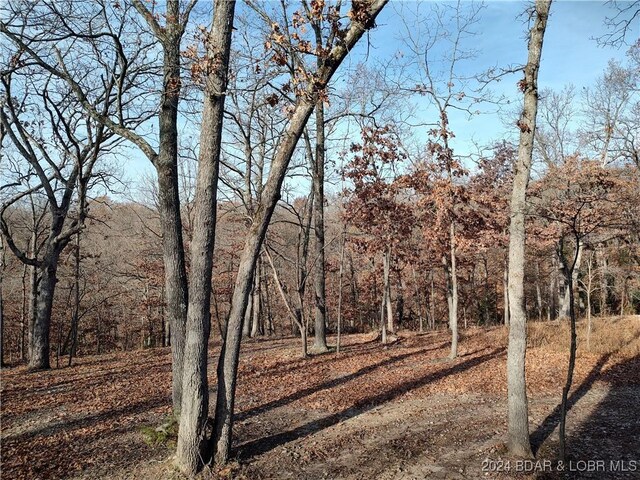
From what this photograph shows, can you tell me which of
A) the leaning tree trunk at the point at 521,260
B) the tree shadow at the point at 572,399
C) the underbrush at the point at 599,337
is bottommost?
the tree shadow at the point at 572,399

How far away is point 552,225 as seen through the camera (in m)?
17.2

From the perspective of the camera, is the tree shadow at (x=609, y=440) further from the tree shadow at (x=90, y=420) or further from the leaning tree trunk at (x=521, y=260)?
the tree shadow at (x=90, y=420)

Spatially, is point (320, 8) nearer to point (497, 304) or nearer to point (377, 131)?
point (377, 131)

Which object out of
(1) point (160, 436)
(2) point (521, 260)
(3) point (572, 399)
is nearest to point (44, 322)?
(1) point (160, 436)

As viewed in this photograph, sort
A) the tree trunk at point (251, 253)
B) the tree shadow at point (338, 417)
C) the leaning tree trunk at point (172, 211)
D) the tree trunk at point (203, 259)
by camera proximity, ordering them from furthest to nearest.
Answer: the leaning tree trunk at point (172, 211) → the tree shadow at point (338, 417) → the tree trunk at point (251, 253) → the tree trunk at point (203, 259)

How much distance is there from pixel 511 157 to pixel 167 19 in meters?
19.4

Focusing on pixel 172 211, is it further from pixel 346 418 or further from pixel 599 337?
pixel 599 337

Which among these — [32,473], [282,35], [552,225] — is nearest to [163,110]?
[282,35]

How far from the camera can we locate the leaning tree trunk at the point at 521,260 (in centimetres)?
480

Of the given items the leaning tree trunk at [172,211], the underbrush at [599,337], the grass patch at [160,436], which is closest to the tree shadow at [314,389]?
the grass patch at [160,436]

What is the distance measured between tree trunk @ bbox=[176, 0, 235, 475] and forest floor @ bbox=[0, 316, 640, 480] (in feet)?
1.30

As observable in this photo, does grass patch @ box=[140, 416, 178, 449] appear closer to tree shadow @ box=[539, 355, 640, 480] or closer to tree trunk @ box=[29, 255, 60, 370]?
tree shadow @ box=[539, 355, 640, 480]

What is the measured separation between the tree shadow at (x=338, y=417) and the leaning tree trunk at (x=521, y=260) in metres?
2.49

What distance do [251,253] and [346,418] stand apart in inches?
129
